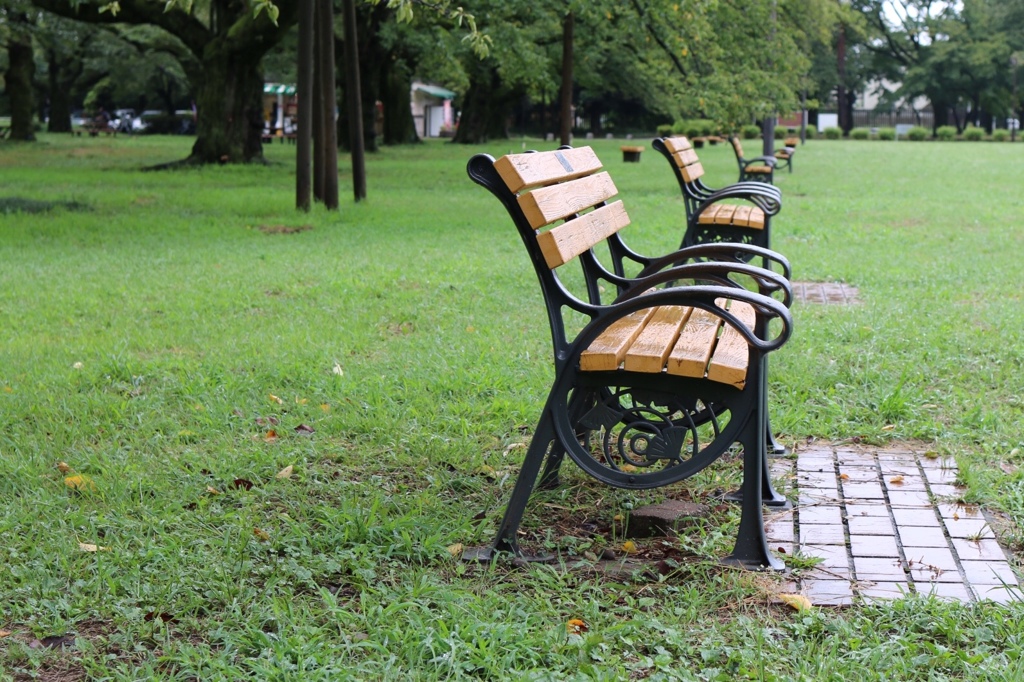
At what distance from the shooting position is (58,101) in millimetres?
48031

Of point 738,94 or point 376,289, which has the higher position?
point 738,94

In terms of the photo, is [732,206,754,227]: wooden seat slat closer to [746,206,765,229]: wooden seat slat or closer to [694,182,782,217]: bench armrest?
[746,206,765,229]: wooden seat slat

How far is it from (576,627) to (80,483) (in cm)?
193

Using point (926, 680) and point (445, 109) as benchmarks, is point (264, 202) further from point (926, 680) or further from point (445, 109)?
point (445, 109)

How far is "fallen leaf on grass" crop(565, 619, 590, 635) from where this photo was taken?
2.80m

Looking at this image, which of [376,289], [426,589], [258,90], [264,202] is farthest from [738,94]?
[426,589]

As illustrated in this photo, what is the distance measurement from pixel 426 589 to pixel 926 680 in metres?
1.25

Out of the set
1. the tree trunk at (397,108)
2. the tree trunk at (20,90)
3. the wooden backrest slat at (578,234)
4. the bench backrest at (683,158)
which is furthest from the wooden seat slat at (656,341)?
the tree trunk at (20,90)

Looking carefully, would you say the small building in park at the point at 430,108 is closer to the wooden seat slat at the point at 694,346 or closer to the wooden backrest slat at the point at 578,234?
the wooden backrest slat at the point at 578,234

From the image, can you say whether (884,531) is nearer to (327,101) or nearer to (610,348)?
(610,348)

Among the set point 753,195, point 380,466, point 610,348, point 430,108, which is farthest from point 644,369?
point 430,108

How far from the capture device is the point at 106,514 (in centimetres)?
358

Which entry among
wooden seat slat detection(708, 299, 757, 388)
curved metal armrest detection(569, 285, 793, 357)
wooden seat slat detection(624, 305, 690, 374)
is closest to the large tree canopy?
wooden seat slat detection(624, 305, 690, 374)

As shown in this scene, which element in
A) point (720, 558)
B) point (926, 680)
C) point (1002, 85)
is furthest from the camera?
point (1002, 85)
